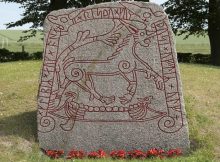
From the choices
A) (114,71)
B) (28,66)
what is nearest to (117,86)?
(114,71)

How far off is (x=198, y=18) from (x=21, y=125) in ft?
54.4

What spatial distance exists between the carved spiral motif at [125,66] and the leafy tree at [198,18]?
585 inches

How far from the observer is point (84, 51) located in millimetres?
9641

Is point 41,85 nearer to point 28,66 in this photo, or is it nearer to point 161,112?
point 161,112

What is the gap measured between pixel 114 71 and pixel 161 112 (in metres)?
1.19

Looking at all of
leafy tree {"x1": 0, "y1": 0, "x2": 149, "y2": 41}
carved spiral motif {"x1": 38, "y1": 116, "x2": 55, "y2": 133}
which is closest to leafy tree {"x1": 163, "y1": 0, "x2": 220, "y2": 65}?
leafy tree {"x1": 0, "y1": 0, "x2": 149, "y2": 41}

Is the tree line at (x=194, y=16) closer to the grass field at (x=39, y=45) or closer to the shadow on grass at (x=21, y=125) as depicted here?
the grass field at (x=39, y=45)

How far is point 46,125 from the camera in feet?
30.8

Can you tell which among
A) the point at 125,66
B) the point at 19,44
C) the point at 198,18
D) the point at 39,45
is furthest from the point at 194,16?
the point at 19,44

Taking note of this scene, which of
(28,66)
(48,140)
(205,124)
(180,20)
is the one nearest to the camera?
(48,140)

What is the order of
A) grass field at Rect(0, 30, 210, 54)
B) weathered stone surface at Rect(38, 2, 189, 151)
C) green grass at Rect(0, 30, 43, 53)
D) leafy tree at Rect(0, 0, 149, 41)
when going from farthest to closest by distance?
grass field at Rect(0, 30, 210, 54) → green grass at Rect(0, 30, 43, 53) → leafy tree at Rect(0, 0, 149, 41) → weathered stone surface at Rect(38, 2, 189, 151)

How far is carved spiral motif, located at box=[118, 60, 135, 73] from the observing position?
9523 millimetres

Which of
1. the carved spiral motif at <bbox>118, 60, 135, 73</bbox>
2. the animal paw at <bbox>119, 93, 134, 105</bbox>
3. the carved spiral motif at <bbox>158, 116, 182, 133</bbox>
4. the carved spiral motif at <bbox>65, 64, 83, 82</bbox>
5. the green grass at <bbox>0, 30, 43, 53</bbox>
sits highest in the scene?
the carved spiral motif at <bbox>118, 60, 135, 73</bbox>

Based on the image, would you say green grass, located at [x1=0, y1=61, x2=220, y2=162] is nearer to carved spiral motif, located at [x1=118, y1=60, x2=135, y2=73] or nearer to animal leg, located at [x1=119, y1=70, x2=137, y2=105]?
animal leg, located at [x1=119, y1=70, x2=137, y2=105]
